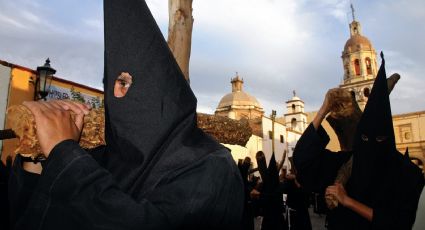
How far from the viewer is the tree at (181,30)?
3.49 meters

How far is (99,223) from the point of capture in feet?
3.51

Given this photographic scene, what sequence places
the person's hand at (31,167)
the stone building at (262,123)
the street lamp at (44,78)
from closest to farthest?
the person's hand at (31,167), the street lamp at (44,78), the stone building at (262,123)

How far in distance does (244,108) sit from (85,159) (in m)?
54.3

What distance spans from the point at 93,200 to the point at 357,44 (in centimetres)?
5958

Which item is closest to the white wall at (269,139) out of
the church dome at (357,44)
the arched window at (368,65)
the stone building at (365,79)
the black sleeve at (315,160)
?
the stone building at (365,79)

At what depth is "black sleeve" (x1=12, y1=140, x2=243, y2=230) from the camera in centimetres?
108

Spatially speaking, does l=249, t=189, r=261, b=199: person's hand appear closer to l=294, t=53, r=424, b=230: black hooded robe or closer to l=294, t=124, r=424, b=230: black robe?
l=294, t=124, r=424, b=230: black robe

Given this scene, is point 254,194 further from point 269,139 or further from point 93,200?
point 269,139

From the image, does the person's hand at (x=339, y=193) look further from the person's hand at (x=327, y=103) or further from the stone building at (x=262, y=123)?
the stone building at (x=262, y=123)

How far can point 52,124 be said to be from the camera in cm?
126

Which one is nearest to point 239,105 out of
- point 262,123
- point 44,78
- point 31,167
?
point 262,123

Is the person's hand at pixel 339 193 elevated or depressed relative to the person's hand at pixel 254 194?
elevated

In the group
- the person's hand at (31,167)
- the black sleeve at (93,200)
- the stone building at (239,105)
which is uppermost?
the stone building at (239,105)

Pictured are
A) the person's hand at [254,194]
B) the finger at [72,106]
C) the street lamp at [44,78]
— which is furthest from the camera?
the person's hand at [254,194]
